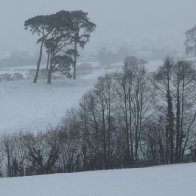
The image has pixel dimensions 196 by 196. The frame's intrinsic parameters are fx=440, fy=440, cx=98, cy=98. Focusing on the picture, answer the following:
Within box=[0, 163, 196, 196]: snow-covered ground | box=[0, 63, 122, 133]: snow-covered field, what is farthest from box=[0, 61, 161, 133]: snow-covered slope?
box=[0, 163, 196, 196]: snow-covered ground

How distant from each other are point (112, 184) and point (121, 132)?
13671 mm

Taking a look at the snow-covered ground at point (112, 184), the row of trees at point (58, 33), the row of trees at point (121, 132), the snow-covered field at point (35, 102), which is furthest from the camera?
the row of trees at point (58, 33)

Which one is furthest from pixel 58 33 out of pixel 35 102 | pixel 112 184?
pixel 112 184

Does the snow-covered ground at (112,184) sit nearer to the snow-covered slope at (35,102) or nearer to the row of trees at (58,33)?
the snow-covered slope at (35,102)

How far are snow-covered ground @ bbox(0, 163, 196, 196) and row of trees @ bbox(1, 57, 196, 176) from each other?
23.4ft

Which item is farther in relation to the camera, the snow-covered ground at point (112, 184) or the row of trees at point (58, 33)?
the row of trees at point (58, 33)

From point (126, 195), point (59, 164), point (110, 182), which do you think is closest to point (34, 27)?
point (59, 164)

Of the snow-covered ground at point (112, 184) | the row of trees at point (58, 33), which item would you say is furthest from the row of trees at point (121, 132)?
the row of trees at point (58, 33)

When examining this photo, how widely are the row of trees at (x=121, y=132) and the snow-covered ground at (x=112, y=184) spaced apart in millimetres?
7145

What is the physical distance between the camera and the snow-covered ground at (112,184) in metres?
23.8

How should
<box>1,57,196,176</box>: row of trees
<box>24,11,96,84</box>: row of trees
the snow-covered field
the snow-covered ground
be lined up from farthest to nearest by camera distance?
<box>24,11,96,84</box>: row of trees, the snow-covered field, <box>1,57,196,176</box>: row of trees, the snow-covered ground

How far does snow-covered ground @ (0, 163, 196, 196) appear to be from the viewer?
78.1 ft

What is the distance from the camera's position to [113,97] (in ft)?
134

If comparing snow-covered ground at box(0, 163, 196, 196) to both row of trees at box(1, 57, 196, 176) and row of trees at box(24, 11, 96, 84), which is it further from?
row of trees at box(24, 11, 96, 84)
